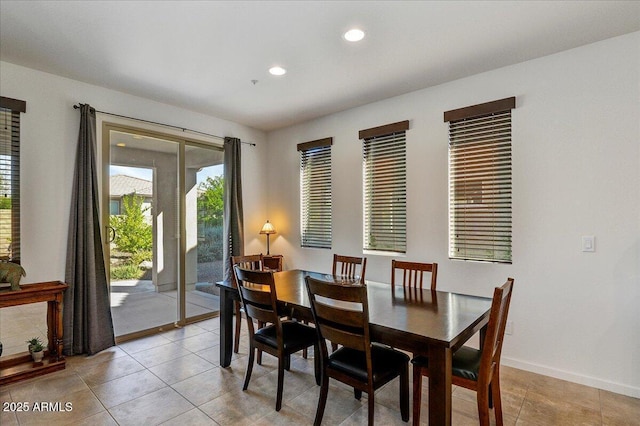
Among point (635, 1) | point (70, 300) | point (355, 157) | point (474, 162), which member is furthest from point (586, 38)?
point (70, 300)

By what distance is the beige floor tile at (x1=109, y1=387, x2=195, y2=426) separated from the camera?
7.22 ft

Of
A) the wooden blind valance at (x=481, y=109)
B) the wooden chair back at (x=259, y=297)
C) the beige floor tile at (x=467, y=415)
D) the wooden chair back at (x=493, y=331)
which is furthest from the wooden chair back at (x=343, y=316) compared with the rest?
the wooden blind valance at (x=481, y=109)

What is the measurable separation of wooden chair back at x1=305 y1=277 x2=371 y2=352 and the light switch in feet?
6.77

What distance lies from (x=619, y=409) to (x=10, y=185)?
5164 millimetres

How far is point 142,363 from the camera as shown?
10.1ft

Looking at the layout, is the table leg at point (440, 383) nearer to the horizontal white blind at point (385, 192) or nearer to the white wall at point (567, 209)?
the white wall at point (567, 209)

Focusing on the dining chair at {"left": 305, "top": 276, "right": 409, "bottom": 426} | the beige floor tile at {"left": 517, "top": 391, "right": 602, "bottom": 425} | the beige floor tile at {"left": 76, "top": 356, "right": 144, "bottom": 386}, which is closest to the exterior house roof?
the beige floor tile at {"left": 76, "top": 356, "right": 144, "bottom": 386}

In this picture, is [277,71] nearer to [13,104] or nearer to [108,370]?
[13,104]

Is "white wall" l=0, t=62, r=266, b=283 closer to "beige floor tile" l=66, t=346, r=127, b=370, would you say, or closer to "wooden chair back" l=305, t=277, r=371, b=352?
"beige floor tile" l=66, t=346, r=127, b=370

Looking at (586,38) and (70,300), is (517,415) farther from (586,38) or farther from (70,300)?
(70,300)

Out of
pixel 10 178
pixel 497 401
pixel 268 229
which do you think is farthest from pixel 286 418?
pixel 10 178

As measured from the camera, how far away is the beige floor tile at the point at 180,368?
2793mm

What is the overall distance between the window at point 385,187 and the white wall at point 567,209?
11.0 inches

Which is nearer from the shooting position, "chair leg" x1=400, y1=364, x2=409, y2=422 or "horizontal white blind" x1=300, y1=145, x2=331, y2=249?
"chair leg" x1=400, y1=364, x2=409, y2=422
